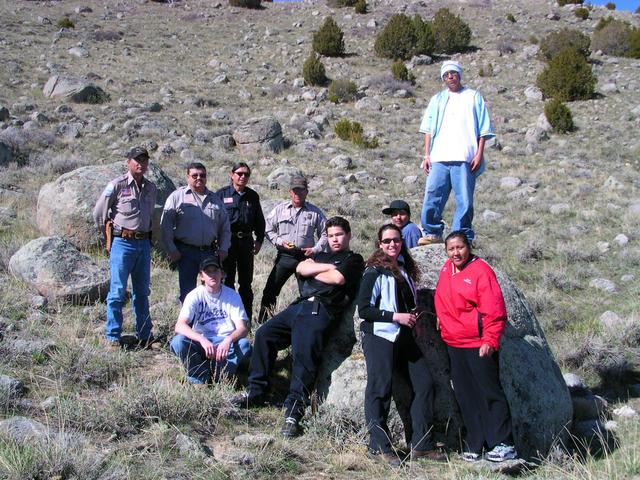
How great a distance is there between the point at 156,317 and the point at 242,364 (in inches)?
60.9

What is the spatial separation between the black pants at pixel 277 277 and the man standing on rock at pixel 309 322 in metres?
1.06

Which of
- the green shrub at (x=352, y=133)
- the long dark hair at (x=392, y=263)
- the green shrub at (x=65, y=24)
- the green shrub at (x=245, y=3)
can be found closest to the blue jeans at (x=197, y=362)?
the long dark hair at (x=392, y=263)

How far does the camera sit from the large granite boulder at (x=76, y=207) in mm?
8188

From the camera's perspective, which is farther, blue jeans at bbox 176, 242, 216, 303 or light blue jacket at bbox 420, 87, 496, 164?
blue jeans at bbox 176, 242, 216, 303

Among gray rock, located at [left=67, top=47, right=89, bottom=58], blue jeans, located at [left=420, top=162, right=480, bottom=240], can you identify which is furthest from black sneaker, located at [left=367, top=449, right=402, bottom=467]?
gray rock, located at [left=67, top=47, right=89, bottom=58]

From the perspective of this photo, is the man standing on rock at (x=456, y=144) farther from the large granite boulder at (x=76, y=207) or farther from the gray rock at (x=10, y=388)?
the large granite boulder at (x=76, y=207)

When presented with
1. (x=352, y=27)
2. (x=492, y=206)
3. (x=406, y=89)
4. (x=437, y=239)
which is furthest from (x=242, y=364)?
(x=352, y=27)

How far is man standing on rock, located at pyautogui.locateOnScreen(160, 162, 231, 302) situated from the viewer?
562cm

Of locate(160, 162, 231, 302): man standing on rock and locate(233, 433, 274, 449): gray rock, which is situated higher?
locate(160, 162, 231, 302): man standing on rock

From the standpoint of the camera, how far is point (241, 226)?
20.4 ft

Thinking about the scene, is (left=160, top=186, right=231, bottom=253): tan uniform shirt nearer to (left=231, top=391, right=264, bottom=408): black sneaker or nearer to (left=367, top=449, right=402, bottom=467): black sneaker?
(left=231, top=391, right=264, bottom=408): black sneaker

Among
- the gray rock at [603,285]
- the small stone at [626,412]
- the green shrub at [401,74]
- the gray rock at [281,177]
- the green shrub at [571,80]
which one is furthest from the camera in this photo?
the green shrub at [401,74]

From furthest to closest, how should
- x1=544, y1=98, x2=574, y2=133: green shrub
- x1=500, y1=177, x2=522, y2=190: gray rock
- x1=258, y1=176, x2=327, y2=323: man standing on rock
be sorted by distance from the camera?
x1=544, y1=98, x2=574, y2=133: green shrub < x1=500, y1=177, x2=522, y2=190: gray rock < x1=258, y1=176, x2=327, y2=323: man standing on rock

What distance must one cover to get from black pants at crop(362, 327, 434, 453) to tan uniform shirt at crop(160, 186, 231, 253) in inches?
80.9
